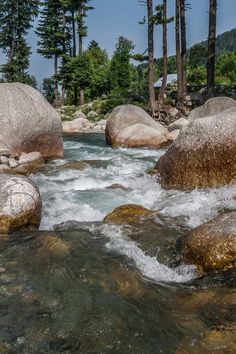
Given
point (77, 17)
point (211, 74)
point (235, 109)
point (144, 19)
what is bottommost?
point (235, 109)

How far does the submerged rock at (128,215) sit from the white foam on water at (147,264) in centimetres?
52

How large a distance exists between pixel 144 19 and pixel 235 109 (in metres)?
13.5

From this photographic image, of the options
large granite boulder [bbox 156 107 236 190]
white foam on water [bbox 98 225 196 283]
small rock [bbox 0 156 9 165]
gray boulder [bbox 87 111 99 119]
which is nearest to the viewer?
white foam on water [bbox 98 225 196 283]

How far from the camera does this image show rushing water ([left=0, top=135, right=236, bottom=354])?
3111mm

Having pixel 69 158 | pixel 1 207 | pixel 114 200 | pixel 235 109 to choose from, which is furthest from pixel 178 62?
pixel 1 207

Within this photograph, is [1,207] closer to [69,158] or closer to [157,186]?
[157,186]

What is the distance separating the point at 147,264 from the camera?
462 centimetres

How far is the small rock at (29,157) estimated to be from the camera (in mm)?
10123

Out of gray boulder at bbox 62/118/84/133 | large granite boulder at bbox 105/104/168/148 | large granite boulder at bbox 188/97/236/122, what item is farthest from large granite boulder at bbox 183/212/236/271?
gray boulder at bbox 62/118/84/133

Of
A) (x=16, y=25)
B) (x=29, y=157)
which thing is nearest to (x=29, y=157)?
(x=29, y=157)

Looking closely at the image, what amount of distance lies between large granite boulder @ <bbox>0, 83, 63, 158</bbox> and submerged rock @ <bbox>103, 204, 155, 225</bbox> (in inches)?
190

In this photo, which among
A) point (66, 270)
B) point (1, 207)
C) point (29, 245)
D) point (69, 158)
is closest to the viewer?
point (66, 270)

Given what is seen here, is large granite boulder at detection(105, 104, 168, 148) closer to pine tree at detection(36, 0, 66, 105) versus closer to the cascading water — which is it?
the cascading water

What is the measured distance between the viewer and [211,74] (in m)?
18.2
